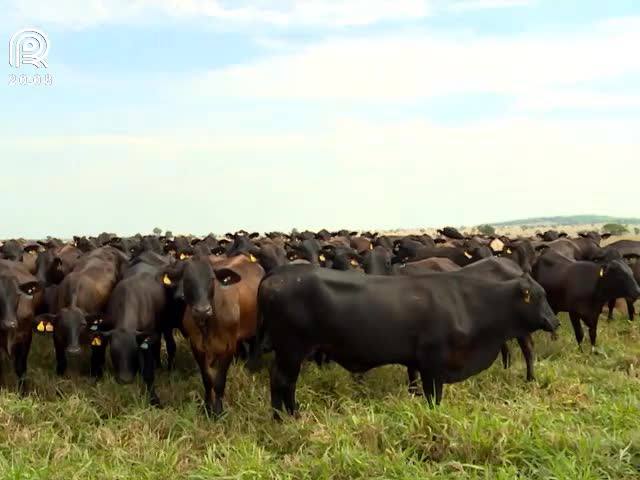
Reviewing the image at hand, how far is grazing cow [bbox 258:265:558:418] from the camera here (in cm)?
696

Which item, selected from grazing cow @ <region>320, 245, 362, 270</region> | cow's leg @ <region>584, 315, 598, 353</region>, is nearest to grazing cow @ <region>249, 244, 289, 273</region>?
grazing cow @ <region>320, 245, 362, 270</region>

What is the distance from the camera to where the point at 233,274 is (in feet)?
25.6

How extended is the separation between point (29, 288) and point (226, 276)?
3244mm

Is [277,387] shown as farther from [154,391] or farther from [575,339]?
[575,339]

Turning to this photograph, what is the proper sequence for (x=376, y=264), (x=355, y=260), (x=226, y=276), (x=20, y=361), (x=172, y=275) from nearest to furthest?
1. (x=226, y=276)
2. (x=172, y=275)
3. (x=20, y=361)
4. (x=376, y=264)
5. (x=355, y=260)

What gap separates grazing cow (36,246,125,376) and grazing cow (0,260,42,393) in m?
0.33

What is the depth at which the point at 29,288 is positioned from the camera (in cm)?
930

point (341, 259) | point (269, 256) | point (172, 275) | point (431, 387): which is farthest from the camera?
point (269, 256)

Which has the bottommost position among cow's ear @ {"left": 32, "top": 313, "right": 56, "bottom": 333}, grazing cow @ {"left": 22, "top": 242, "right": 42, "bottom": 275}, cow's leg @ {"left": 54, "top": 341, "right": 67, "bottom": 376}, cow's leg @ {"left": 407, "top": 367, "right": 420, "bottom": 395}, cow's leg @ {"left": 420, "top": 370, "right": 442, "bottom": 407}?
cow's leg @ {"left": 54, "top": 341, "right": 67, "bottom": 376}

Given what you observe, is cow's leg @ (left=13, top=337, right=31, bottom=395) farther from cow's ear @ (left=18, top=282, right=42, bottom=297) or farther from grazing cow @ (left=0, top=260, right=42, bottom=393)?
cow's ear @ (left=18, top=282, right=42, bottom=297)

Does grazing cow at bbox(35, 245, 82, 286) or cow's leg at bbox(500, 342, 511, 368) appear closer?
cow's leg at bbox(500, 342, 511, 368)

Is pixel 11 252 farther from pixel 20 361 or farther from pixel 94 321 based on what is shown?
pixel 94 321

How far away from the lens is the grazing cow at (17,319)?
8125 mm

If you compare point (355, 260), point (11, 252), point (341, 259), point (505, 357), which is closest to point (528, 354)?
point (505, 357)
